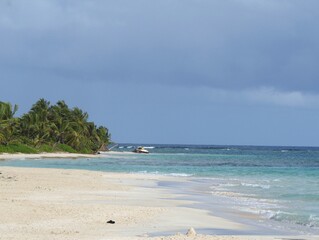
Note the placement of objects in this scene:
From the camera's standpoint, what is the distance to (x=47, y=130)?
97.9 metres

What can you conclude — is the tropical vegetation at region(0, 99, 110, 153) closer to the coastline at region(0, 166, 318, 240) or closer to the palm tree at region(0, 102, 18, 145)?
the palm tree at region(0, 102, 18, 145)

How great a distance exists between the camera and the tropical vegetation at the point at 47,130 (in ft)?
279

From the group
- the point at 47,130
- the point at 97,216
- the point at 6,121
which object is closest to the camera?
the point at 97,216

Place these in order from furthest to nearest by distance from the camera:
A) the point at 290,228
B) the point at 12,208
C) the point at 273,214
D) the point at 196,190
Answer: the point at 196,190 → the point at 273,214 → the point at 12,208 → the point at 290,228

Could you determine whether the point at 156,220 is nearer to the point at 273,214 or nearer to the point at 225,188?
the point at 273,214

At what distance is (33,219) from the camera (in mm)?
16531

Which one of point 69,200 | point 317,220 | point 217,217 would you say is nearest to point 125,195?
point 69,200

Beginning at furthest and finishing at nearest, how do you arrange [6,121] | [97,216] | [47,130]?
[47,130]
[6,121]
[97,216]

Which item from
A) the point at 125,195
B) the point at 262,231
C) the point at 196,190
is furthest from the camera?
the point at 196,190

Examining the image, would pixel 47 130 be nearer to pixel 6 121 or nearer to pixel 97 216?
pixel 6 121

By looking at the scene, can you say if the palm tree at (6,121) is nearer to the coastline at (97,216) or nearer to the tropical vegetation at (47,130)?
the tropical vegetation at (47,130)

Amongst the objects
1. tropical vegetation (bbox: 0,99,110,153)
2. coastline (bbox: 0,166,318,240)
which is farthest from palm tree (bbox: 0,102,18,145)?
coastline (bbox: 0,166,318,240)

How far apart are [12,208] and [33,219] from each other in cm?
251

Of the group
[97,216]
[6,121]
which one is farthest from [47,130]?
[97,216]
